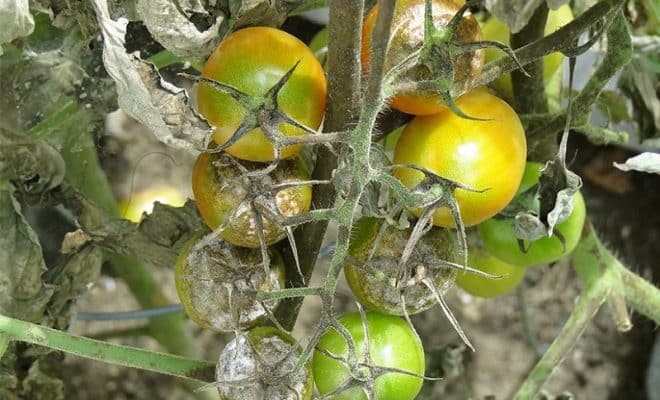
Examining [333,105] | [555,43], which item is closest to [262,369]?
[333,105]

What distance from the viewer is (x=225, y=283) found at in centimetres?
71

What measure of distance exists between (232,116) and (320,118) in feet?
0.21

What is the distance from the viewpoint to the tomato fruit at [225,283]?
71 centimetres

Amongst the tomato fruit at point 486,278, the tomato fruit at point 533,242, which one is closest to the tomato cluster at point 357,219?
the tomato fruit at point 533,242

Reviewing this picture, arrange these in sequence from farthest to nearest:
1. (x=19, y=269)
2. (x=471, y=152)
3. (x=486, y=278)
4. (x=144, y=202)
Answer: (x=144, y=202)
(x=486, y=278)
(x=19, y=269)
(x=471, y=152)

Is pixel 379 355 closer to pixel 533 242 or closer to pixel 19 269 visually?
pixel 533 242

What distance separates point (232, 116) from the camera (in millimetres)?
629

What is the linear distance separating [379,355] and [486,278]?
1.09 feet

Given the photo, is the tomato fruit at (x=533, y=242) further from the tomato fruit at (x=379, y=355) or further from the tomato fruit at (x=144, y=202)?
the tomato fruit at (x=144, y=202)

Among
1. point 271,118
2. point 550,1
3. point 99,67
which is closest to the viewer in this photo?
point 271,118

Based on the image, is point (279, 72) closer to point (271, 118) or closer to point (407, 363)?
point (271, 118)

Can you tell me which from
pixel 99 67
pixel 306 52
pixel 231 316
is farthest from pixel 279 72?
pixel 99 67

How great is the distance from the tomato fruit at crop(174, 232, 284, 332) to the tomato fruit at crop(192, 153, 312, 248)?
3cm

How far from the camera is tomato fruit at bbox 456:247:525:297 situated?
98 cm
